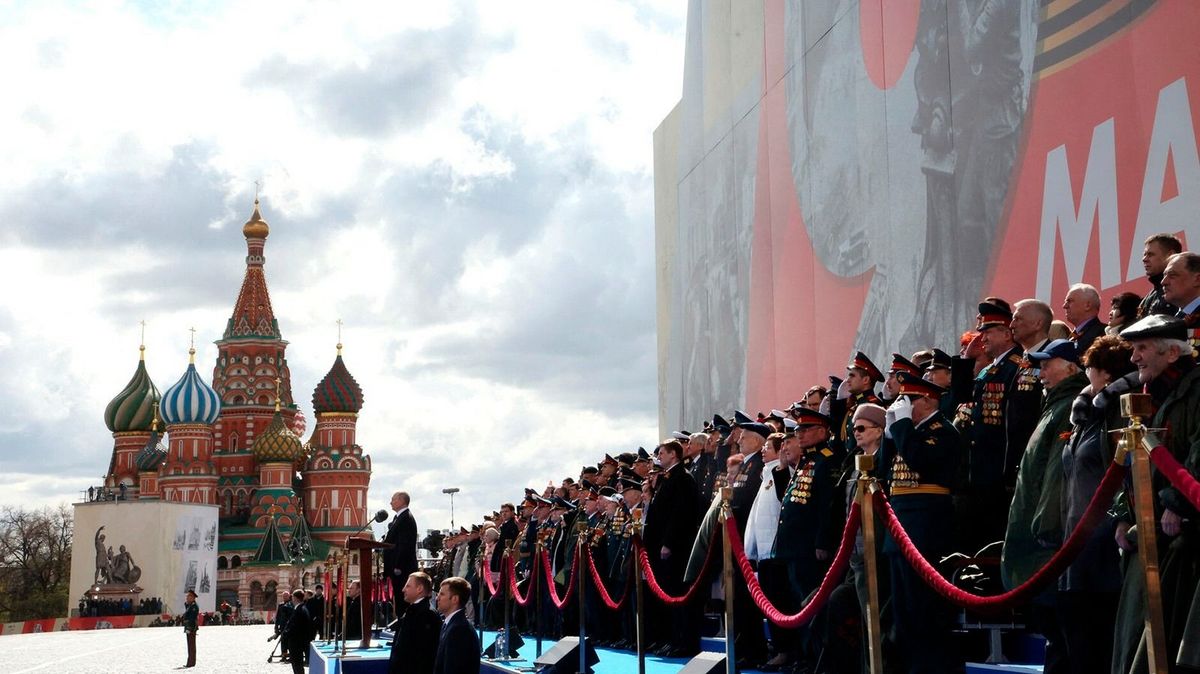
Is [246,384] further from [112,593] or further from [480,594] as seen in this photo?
[480,594]

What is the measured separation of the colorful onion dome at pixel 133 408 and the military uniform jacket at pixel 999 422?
80342 millimetres

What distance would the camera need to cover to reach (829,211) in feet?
49.4

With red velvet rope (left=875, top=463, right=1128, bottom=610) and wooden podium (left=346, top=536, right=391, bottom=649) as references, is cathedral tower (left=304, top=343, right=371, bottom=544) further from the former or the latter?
Result: red velvet rope (left=875, top=463, right=1128, bottom=610)

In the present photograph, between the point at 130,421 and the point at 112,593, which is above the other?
the point at 130,421

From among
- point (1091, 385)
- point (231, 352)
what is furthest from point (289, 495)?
point (1091, 385)

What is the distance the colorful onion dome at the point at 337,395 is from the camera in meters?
77.5

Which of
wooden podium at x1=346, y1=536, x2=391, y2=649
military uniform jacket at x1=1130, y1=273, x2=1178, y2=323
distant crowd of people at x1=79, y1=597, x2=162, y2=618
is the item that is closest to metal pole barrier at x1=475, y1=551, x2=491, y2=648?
wooden podium at x1=346, y1=536, x2=391, y2=649

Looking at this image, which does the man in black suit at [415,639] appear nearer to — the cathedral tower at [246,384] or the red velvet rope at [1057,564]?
the red velvet rope at [1057,564]

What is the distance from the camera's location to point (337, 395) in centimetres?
7756

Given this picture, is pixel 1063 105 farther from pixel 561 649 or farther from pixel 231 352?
pixel 231 352

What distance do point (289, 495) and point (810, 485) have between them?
6844 cm

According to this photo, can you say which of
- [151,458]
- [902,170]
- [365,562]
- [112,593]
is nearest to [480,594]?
[365,562]

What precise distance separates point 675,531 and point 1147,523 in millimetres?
5330

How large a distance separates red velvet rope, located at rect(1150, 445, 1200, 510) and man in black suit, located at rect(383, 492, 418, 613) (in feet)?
30.1
